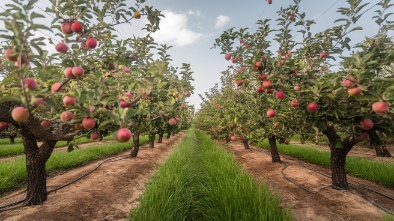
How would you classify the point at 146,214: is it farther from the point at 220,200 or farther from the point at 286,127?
the point at 286,127

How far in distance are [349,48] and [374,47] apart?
623 millimetres

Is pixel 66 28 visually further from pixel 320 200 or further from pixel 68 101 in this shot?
pixel 320 200

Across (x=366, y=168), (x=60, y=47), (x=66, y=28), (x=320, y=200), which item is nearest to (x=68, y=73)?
(x=60, y=47)

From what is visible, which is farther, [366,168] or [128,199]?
[366,168]

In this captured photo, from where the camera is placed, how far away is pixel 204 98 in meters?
19.8

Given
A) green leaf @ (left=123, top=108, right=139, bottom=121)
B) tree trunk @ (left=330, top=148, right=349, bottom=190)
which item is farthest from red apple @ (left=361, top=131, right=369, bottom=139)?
green leaf @ (left=123, top=108, right=139, bottom=121)

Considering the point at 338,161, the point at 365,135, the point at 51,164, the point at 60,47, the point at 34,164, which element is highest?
the point at 60,47

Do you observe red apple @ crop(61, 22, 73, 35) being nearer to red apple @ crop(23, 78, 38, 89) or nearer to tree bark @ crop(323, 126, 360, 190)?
red apple @ crop(23, 78, 38, 89)

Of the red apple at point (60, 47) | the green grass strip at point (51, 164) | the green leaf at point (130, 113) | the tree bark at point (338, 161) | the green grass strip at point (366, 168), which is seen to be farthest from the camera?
the green grass strip at point (366, 168)

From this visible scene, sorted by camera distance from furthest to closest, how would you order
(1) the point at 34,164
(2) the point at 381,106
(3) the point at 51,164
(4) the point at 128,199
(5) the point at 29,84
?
(3) the point at 51,164
(4) the point at 128,199
(1) the point at 34,164
(2) the point at 381,106
(5) the point at 29,84

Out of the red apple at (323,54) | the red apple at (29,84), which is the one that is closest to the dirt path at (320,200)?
the red apple at (323,54)

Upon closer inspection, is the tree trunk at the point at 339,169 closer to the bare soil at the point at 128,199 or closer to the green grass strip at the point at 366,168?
the bare soil at the point at 128,199

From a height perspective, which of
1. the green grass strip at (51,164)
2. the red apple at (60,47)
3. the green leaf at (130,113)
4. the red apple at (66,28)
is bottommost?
the green grass strip at (51,164)

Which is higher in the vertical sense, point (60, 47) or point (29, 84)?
point (60, 47)
